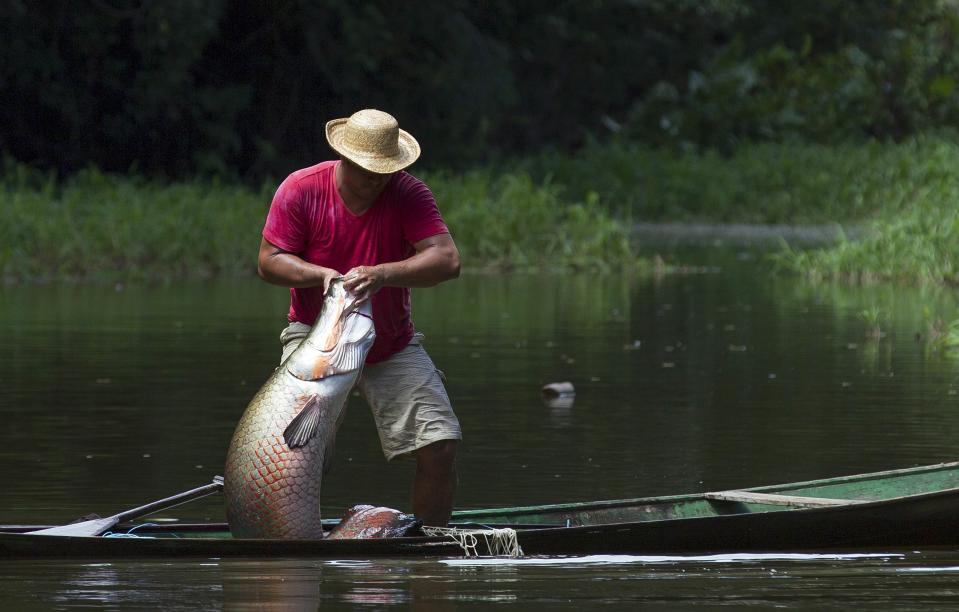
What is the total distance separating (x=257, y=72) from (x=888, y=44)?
690 inches

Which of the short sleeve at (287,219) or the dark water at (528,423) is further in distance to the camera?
the short sleeve at (287,219)

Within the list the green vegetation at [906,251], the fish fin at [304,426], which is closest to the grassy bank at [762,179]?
the green vegetation at [906,251]

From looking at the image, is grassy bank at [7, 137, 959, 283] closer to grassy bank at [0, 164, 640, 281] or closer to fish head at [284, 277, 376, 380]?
grassy bank at [0, 164, 640, 281]

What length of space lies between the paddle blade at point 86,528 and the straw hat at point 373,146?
61.8 inches

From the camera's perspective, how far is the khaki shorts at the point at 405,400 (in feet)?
24.5

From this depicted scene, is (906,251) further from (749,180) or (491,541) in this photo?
(749,180)

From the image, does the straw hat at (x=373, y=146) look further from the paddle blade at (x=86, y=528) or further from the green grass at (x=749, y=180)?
the green grass at (x=749, y=180)

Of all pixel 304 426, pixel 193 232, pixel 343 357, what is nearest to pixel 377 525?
pixel 304 426

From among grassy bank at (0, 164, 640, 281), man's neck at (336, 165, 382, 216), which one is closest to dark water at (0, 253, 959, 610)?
man's neck at (336, 165, 382, 216)

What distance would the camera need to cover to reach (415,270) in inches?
283

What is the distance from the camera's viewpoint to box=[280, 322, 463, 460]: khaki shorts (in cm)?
746

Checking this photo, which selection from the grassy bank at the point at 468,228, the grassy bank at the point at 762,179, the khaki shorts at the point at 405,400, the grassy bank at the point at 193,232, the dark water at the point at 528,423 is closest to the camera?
the dark water at the point at 528,423

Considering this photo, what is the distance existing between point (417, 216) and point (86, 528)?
1629 millimetres

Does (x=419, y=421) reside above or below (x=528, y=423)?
above
